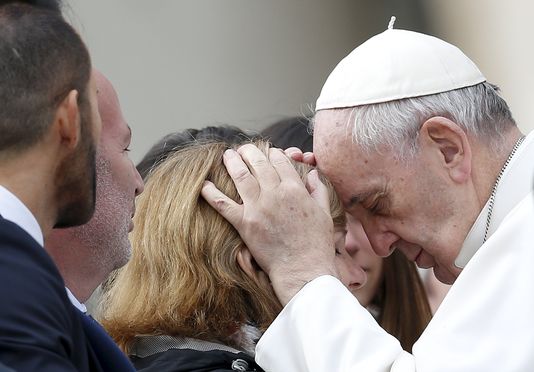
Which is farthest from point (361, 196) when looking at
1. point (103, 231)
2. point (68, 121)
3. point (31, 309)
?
point (31, 309)

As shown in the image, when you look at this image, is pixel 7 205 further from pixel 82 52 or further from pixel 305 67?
pixel 305 67

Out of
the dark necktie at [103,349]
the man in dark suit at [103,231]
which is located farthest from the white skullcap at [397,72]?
the dark necktie at [103,349]

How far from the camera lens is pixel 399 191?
3559mm

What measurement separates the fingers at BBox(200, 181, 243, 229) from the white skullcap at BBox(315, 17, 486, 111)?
1.75 feet

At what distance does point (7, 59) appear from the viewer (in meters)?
2.16

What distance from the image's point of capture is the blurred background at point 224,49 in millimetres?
7746

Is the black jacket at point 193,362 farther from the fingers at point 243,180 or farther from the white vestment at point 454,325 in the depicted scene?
the fingers at point 243,180

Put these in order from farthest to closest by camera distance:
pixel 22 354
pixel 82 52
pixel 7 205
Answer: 1. pixel 82 52
2. pixel 7 205
3. pixel 22 354

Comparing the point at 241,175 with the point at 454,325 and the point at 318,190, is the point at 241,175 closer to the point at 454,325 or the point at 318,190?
the point at 318,190

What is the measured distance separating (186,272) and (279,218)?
0.32 m

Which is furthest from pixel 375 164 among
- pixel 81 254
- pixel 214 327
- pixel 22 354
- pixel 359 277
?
pixel 22 354

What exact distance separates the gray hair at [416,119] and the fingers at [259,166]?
276 millimetres

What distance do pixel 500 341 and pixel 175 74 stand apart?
518 cm

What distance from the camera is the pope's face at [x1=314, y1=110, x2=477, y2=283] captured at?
3539 mm
